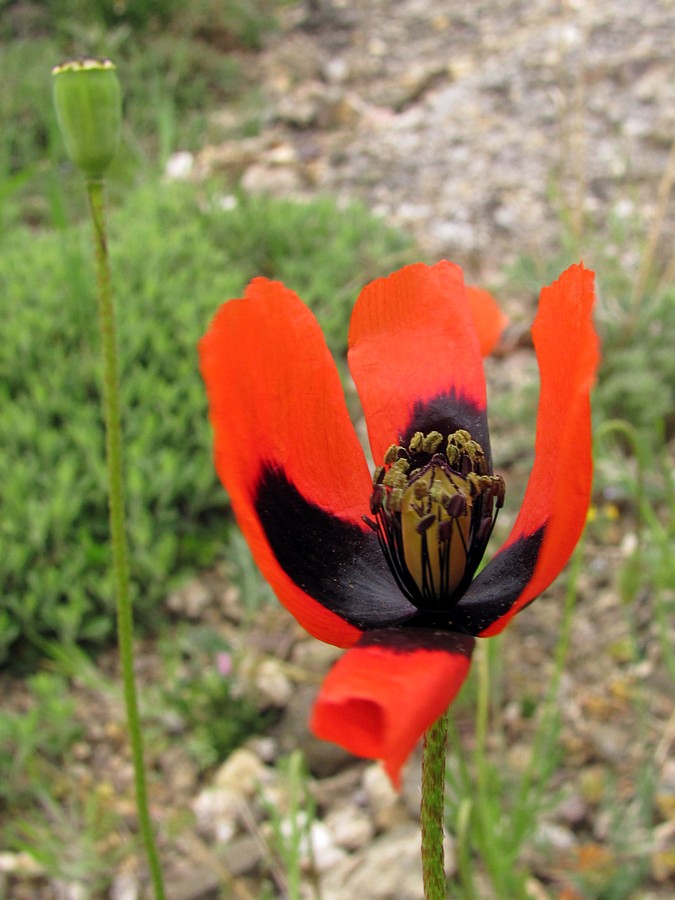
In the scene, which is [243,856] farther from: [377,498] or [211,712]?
[377,498]

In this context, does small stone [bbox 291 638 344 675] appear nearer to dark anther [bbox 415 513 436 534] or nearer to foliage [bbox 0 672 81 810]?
foliage [bbox 0 672 81 810]

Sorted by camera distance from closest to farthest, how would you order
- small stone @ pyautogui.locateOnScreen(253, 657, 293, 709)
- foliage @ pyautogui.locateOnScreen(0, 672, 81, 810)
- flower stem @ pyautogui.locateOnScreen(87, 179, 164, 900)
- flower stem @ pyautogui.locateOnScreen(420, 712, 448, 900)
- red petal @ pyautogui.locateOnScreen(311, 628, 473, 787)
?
red petal @ pyautogui.locateOnScreen(311, 628, 473, 787), flower stem @ pyautogui.locateOnScreen(420, 712, 448, 900), flower stem @ pyautogui.locateOnScreen(87, 179, 164, 900), foliage @ pyautogui.locateOnScreen(0, 672, 81, 810), small stone @ pyautogui.locateOnScreen(253, 657, 293, 709)

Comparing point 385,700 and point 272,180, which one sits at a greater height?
point 272,180

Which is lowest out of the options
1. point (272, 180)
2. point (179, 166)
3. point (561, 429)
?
point (561, 429)

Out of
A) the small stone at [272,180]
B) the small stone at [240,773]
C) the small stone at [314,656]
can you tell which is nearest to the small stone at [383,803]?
the small stone at [240,773]

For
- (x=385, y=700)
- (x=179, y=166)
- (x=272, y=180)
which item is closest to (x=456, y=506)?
(x=385, y=700)

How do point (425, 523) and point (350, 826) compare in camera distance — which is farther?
point (350, 826)

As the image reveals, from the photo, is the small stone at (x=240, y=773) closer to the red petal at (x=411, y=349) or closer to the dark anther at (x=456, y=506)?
the red petal at (x=411, y=349)

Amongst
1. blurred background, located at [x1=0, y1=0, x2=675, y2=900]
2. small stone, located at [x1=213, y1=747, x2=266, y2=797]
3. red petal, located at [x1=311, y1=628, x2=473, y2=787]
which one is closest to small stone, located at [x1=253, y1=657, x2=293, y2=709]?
blurred background, located at [x1=0, y1=0, x2=675, y2=900]
